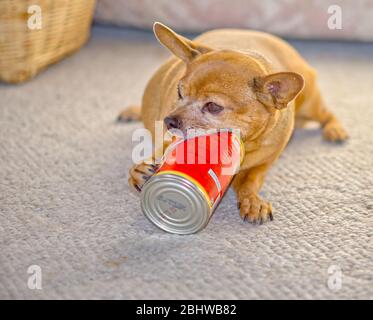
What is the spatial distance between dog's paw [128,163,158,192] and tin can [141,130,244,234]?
8 cm

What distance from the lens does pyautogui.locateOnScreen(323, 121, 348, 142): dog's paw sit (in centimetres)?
189

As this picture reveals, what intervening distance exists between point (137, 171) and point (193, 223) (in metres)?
0.20

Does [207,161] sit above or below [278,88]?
below

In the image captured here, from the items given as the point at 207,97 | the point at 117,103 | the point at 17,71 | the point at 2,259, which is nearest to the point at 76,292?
the point at 2,259

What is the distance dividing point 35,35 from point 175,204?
3.77 feet

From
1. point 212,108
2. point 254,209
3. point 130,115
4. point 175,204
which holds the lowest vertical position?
point 130,115

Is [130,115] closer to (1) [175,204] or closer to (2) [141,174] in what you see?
(2) [141,174]

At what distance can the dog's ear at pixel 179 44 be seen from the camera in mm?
1497

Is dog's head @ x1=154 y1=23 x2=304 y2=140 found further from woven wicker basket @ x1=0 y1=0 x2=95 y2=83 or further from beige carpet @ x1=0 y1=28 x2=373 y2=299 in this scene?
woven wicker basket @ x1=0 y1=0 x2=95 y2=83

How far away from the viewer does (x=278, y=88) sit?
1.39 m

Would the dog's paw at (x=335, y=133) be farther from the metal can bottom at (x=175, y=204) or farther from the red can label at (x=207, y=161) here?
the metal can bottom at (x=175, y=204)

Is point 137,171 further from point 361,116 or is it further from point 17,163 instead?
point 361,116

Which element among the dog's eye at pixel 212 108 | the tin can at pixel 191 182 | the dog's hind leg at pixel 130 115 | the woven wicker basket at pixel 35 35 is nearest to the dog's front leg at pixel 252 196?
the tin can at pixel 191 182

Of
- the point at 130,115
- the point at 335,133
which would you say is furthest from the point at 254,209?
the point at 130,115
